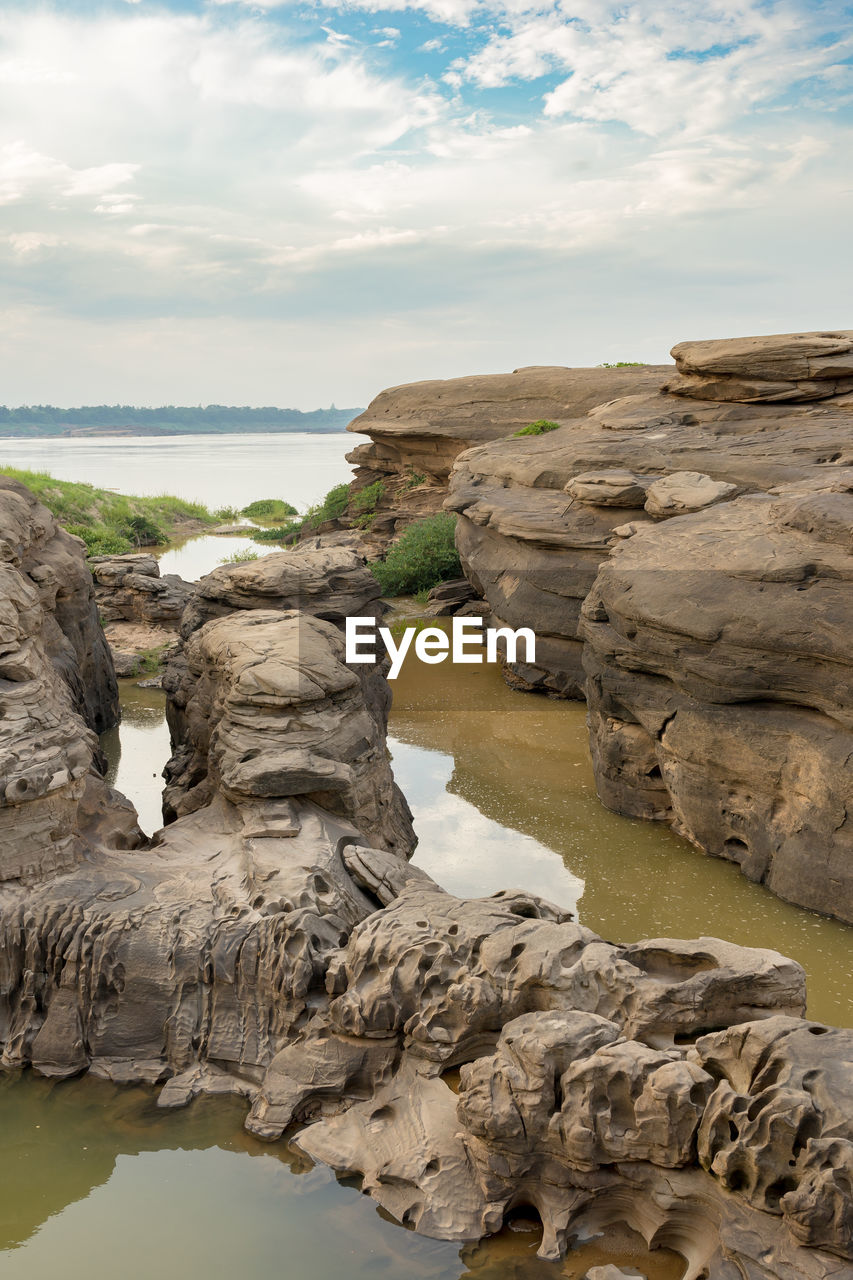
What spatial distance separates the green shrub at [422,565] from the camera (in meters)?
20.2

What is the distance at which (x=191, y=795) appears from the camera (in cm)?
845

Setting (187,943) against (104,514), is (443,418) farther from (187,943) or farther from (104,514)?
(187,943)

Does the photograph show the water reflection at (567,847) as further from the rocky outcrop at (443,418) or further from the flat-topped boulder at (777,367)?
the rocky outcrop at (443,418)

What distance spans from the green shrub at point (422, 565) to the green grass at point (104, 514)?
8.00 meters

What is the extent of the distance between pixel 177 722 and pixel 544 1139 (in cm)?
700

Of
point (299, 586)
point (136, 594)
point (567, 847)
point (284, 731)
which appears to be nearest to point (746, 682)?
point (567, 847)

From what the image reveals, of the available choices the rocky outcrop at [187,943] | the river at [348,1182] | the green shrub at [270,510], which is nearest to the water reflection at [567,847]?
the river at [348,1182]

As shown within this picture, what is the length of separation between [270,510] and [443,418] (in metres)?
18.3

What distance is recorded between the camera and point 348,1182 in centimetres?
460

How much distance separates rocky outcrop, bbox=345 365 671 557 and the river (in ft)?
35.6

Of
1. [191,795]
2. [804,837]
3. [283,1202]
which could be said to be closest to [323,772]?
[191,795]

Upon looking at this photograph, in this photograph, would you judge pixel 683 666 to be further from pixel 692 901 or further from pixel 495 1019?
pixel 495 1019

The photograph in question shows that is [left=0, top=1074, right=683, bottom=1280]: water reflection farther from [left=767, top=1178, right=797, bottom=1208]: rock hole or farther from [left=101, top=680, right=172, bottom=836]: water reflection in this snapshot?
[left=101, top=680, right=172, bottom=836]: water reflection

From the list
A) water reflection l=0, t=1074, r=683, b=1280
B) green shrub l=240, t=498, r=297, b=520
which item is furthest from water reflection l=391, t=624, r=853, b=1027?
green shrub l=240, t=498, r=297, b=520
